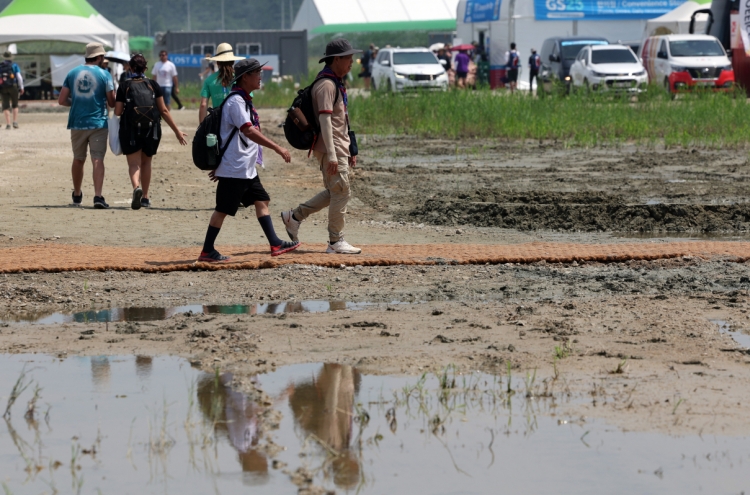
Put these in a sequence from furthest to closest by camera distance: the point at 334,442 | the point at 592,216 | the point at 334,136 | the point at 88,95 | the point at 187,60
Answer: the point at 187,60 < the point at 88,95 < the point at 592,216 < the point at 334,136 < the point at 334,442

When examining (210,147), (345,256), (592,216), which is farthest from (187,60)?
(210,147)

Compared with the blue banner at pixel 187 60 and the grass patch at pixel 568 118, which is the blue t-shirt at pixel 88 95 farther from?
the blue banner at pixel 187 60

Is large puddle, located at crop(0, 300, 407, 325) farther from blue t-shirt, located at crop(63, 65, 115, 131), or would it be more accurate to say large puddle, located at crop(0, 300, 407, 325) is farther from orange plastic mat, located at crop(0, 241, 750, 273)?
blue t-shirt, located at crop(63, 65, 115, 131)

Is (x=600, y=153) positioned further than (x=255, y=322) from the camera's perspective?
Yes

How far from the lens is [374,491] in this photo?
3.99 m

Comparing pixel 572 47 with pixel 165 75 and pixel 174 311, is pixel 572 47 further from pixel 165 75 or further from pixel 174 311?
pixel 174 311

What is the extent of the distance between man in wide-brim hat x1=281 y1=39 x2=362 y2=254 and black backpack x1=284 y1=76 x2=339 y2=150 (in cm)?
5

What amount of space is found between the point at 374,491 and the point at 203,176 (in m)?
11.9

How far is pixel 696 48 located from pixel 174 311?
27.8 meters

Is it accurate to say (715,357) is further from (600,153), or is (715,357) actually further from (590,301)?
(600,153)

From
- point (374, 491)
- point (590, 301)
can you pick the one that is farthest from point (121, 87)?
point (374, 491)

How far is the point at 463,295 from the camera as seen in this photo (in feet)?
24.4

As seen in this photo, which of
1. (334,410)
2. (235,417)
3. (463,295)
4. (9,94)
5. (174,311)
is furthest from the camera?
(9,94)

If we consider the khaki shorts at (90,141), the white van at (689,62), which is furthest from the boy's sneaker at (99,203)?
the white van at (689,62)
